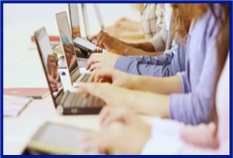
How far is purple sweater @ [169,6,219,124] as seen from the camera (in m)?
0.52

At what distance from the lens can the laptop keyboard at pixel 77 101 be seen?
61 cm

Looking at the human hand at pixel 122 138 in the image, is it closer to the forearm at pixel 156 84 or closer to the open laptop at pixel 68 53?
the forearm at pixel 156 84

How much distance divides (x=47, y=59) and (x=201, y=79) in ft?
0.90

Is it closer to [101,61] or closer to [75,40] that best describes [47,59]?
[101,61]

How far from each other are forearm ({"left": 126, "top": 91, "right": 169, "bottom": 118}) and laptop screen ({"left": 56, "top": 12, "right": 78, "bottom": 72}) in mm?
301

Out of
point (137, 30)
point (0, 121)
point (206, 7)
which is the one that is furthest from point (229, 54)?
point (137, 30)

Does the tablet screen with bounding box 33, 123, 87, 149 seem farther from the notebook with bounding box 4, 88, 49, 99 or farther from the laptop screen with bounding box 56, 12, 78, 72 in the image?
the laptop screen with bounding box 56, 12, 78, 72

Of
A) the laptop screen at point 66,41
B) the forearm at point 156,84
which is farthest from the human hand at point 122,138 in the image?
the laptop screen at point 66,41

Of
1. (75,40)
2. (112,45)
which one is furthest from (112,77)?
(112,45)

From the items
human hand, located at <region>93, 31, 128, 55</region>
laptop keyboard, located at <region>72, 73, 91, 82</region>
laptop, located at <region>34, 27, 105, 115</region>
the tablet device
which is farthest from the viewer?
human hand, located at <region>93, 31, 128, 55</region>

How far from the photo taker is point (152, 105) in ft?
1.78

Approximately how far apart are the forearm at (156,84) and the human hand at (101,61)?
15 centimetres

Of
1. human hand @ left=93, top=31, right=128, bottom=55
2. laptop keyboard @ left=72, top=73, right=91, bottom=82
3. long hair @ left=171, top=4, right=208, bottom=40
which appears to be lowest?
human hand @ left=93, top=31, right=128, bottom=55

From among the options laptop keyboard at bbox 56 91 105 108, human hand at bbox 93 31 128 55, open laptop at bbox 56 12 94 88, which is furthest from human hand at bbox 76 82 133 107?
human hand at bbox 93 31 128 55
